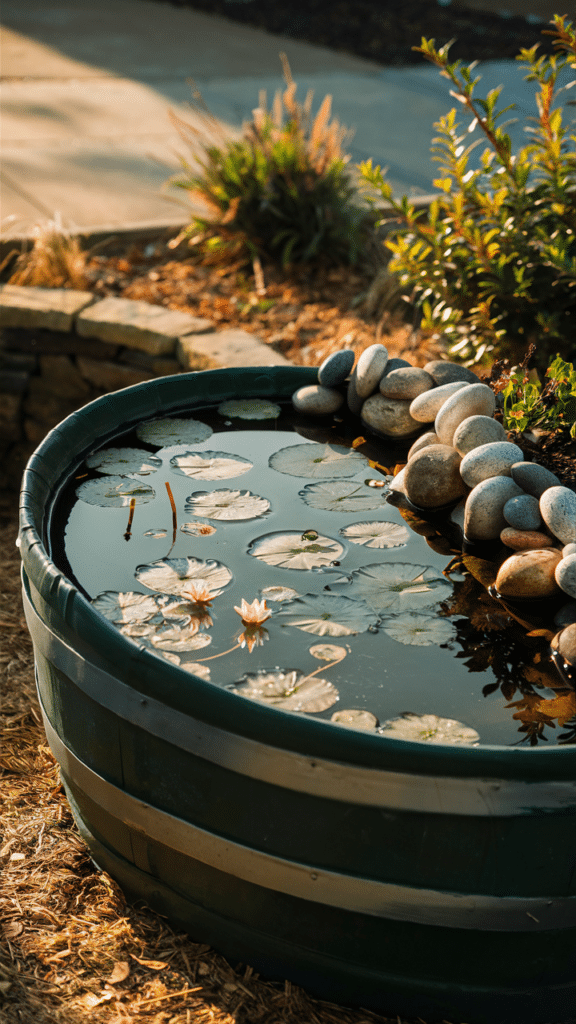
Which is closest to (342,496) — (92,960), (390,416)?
(390,416)

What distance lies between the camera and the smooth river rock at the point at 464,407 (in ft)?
6.35

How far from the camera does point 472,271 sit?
2760 millimetres

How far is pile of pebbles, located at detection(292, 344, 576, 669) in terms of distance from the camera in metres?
1.61

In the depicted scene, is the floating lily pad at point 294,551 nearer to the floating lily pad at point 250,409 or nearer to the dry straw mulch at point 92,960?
the floating lily pad at point 250,409

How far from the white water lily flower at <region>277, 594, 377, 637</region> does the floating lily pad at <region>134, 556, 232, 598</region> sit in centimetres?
15

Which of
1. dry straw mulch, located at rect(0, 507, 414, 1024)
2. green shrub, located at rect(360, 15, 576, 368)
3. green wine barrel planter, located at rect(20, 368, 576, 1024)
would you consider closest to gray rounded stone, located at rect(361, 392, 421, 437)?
green shrub, located at rect(360, 15, 576, 368)

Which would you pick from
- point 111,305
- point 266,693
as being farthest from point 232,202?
point 266,693

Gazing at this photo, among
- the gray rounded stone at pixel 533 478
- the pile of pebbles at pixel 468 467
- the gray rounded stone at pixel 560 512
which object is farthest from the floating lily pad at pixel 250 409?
the gray rounded stone at pixel 560 512

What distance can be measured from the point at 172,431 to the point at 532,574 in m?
1.03

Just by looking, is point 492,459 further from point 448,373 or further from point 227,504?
point 227,504

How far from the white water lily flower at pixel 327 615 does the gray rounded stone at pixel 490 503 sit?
31 centimetres

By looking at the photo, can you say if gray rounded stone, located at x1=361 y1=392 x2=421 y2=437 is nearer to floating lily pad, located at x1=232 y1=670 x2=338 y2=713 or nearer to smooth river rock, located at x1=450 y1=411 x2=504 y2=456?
smooth river rock, located at x1=450 y1=411 x2=504 y2=456

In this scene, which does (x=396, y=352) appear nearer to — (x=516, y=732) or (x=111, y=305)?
(x=111, y=305)

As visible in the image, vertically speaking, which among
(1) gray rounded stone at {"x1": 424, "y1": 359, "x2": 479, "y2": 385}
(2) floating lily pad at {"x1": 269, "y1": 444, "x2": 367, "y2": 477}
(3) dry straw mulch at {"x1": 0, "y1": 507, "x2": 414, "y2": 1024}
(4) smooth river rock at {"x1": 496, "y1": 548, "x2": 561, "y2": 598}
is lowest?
(3) dry straw mulch at {"x1": 0, "y1": 507, "x2": 414, "y2": 1024}
